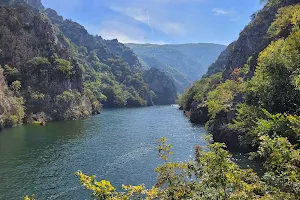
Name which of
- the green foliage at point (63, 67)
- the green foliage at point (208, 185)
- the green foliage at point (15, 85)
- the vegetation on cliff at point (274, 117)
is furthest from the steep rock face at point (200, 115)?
the green foliage at point (208, 185)

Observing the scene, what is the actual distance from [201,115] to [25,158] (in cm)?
5920

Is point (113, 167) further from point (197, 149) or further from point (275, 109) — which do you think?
point (197, 149)

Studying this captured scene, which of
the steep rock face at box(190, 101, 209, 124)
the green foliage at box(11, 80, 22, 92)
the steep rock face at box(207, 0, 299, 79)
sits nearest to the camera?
the steep rock face at box(190, 101, 209, 124)

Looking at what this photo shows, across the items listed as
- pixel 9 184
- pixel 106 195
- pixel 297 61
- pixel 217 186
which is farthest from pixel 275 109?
pixel 9 184

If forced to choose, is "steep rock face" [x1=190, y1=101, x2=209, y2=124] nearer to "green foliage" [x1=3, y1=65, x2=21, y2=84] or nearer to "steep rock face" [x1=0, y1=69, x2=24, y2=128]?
"steep rock face" [x1=0, y1=69, x2=24, y2=128]

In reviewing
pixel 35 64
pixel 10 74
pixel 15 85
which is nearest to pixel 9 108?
pixel 15 85

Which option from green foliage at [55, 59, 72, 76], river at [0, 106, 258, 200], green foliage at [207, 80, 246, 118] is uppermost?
green foliage at [55, 59, 72, 76]

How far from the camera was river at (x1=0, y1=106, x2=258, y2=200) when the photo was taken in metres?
35.0

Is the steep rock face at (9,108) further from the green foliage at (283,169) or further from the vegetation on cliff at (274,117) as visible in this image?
the green foliage at (283,169)

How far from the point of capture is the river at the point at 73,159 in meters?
35.0

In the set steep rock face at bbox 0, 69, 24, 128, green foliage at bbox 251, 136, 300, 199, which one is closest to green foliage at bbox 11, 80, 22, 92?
steep rock face at bbox 0, 69, 24, 128

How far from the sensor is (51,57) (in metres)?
124

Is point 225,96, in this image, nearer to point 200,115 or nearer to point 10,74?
point 200,115

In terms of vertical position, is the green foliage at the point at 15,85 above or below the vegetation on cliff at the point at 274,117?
above
